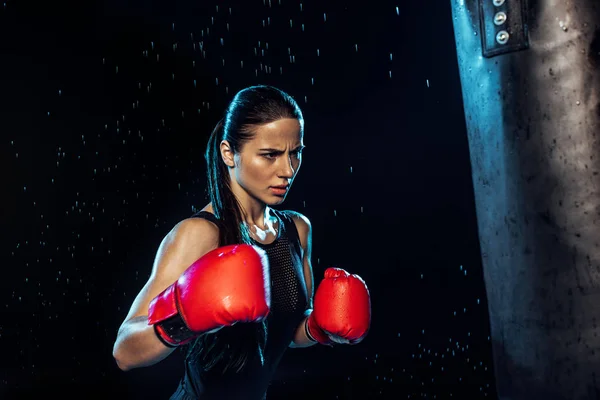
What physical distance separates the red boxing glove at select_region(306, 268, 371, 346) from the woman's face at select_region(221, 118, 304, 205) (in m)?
0.28

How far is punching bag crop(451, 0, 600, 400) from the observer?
2.82 ft

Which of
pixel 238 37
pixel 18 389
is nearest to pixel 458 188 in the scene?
pixel 238 37

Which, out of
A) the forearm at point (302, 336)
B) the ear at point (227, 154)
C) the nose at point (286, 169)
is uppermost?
the ear at point (227, 154)

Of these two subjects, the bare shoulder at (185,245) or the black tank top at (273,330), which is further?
the black tank top at (273,330)

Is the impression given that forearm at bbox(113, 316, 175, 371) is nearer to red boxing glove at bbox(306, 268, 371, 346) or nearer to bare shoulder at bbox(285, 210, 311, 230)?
red boxing glove at bbox(306, 268, 371, 346)

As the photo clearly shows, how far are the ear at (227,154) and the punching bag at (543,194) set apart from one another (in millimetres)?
716

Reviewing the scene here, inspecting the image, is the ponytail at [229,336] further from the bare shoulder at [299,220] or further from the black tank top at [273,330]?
the bare shoulder at [299,220]

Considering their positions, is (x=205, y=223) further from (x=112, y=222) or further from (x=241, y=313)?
(x=112, y=222)

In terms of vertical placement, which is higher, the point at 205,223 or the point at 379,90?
the point at 379,90

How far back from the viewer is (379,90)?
379 centimetres

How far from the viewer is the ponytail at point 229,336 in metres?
1.40

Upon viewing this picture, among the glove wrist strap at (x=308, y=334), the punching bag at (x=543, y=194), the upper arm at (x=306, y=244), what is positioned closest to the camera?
the punching bag at (x=543, y=194)

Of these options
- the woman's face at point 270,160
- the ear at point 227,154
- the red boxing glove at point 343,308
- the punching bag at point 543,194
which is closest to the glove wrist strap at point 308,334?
the red boxing glove at point 343,308

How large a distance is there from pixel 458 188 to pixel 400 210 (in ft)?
1.41
